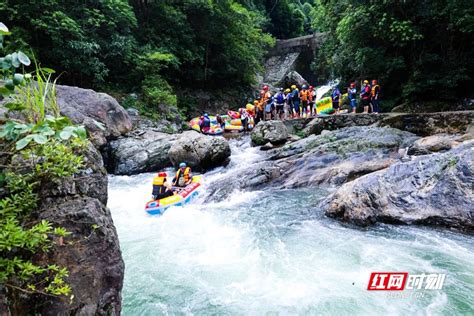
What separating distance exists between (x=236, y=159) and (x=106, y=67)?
347 inches

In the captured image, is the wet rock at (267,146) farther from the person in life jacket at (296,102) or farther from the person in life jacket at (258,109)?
the person in life jacket at (258,109)

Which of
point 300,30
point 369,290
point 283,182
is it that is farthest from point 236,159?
point 300,30

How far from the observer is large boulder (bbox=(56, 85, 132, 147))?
10799 mm

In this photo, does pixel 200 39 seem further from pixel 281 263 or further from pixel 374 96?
pixel 281 263

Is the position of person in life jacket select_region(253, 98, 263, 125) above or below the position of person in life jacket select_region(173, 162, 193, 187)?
above

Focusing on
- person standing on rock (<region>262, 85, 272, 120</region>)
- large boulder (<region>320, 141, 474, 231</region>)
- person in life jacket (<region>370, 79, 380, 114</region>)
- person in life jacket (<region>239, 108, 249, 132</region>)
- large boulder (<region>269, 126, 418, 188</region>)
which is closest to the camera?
large boulder (<region>320, 141, 474, 231</region>)

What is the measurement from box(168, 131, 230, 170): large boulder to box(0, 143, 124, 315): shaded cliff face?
8452 millimetres

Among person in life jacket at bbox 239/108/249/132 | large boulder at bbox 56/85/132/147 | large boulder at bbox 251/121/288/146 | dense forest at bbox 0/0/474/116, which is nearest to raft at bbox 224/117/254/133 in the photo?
person in life jacket at bbox 239/108/249/132

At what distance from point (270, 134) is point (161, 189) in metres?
5.75

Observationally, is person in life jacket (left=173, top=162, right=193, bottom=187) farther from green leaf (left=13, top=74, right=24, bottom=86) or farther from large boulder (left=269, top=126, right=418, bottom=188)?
green leaf (left=13, top=74, right=24, bottom=86)

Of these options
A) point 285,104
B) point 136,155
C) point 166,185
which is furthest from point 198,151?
point 285,104

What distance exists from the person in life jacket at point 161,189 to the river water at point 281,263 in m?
1.07

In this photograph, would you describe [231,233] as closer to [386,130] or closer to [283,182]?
[283,182]

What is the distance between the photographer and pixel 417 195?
18.6 feet
